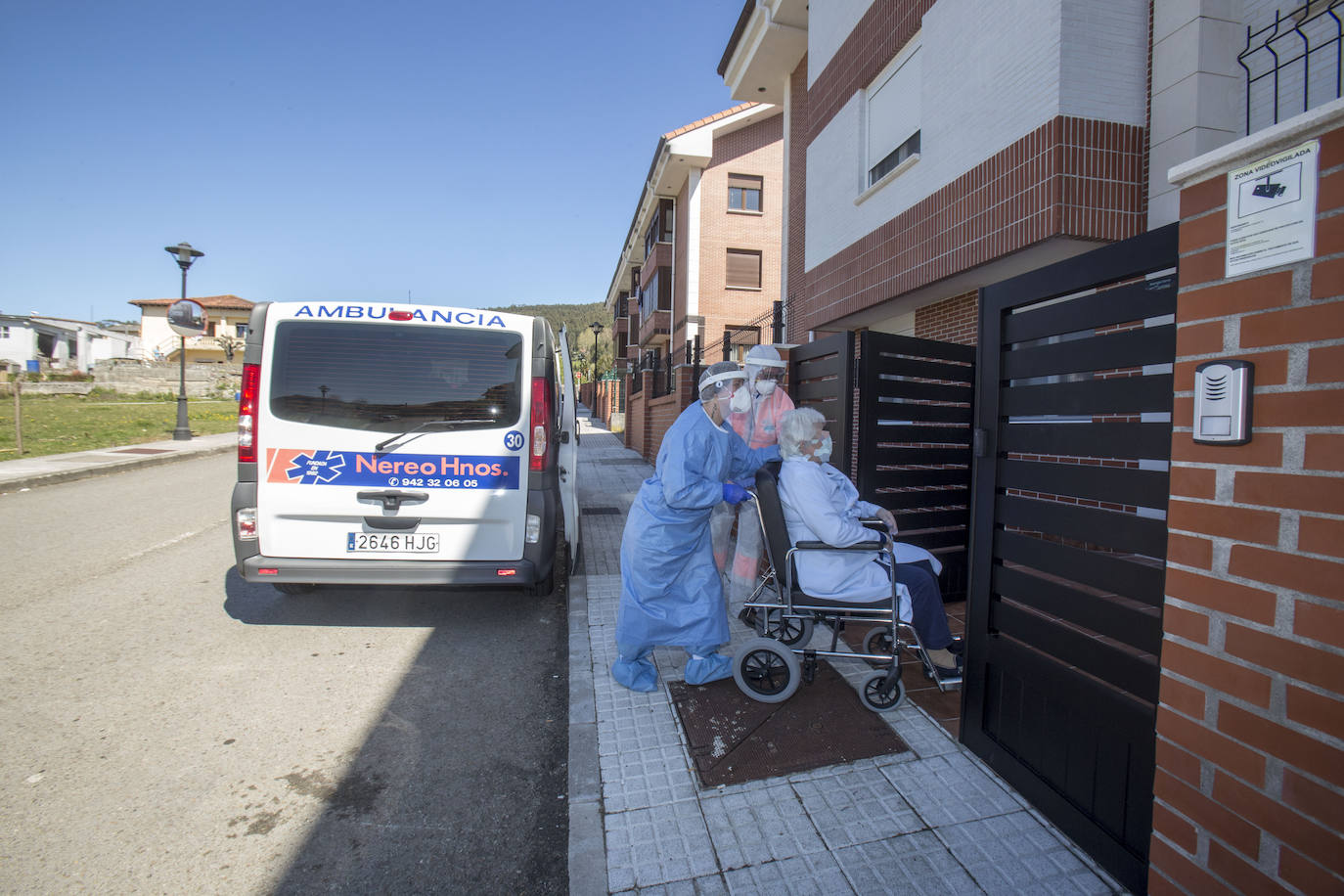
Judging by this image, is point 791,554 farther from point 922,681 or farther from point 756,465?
point 922,681

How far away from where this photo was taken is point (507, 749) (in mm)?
3217

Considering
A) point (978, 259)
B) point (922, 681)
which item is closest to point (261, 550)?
point (922, 681)

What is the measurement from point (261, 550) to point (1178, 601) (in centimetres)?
481

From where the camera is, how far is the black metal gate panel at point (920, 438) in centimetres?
485

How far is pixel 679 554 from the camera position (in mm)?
3660

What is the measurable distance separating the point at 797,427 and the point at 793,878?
7.03 ft

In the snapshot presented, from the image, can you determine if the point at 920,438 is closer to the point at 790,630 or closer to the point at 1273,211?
the point at 790,630

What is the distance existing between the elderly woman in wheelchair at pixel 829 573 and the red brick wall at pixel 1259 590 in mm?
1533

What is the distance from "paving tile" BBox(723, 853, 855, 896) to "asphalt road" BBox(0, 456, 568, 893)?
638mm

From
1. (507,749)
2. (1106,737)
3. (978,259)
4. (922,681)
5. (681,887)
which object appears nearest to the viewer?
(681,887)

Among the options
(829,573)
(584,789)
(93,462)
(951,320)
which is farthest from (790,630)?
(93,462)

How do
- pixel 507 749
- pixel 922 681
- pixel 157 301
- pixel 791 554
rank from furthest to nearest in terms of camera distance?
pixel 157 301
pixel 922 681
pixel 791 554
pixel 507 749

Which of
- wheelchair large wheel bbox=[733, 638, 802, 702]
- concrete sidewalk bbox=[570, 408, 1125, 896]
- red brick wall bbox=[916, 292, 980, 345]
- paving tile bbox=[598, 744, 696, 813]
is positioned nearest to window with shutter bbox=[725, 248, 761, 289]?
red brick wall bbox=[916, 292, 980, 345]

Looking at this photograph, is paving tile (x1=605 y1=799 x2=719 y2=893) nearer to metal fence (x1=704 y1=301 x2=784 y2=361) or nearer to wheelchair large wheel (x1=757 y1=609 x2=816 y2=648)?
wheelchair large wheel (x1=757 y1=609 x2=816 y2=648)
